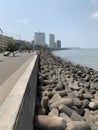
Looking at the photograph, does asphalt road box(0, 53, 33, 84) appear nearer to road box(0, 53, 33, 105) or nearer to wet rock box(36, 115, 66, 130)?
road box(0, 53, 33, 105)

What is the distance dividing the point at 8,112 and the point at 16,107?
35 cm

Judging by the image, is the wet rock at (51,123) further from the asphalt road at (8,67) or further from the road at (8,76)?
the asphalt road at (8,67)

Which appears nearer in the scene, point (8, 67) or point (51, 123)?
point (51, 123)

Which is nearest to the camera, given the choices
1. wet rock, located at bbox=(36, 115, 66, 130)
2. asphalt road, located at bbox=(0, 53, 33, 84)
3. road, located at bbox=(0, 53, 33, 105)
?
wet rock, located at bbox=(36, 115, 66, 130)

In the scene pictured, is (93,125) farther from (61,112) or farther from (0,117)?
(0,117)

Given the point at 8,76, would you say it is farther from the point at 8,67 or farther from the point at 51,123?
the point at 8,67

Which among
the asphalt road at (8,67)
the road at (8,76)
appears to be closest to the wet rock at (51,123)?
the road at (8,76)

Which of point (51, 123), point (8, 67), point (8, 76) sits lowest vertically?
point (8, 67)

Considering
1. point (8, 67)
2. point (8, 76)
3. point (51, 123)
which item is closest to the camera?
point (51, 123)

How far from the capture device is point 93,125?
8.59 metres

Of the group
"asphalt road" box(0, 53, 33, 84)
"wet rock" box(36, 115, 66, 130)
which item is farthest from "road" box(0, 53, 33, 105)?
"wet rock" box(36, 115, 66, 130)

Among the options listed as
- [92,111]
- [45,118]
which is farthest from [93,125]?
[92,111]

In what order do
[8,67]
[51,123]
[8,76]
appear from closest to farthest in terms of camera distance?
1. [51,123]
2. [8,76]
3. [8,67]

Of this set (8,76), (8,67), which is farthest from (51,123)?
(8,67)
